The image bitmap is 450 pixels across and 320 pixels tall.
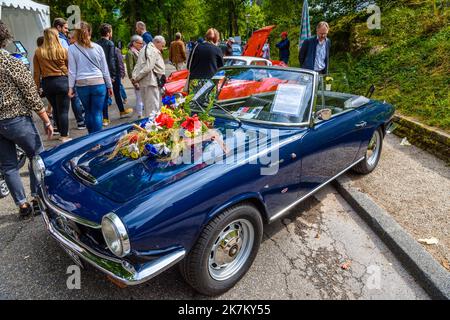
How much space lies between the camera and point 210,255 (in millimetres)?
2301

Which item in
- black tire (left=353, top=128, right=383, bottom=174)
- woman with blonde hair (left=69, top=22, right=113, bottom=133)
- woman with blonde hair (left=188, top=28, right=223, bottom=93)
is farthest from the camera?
woman with blonde hair (left=188, top=28, right=223, bottom=93)

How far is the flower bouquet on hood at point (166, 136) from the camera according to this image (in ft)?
8.26

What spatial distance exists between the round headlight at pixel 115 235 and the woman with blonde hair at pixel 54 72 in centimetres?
388

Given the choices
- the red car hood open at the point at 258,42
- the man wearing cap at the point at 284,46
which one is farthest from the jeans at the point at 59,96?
the man wearing cap at the point at 284,46

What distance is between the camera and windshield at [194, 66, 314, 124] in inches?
118

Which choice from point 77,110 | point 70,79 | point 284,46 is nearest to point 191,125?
point 70,79

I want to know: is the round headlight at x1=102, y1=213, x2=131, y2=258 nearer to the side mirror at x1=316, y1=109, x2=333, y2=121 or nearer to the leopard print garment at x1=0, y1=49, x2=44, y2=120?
the leopard print garment at x1=0, y1=49, x2=44, y2=120

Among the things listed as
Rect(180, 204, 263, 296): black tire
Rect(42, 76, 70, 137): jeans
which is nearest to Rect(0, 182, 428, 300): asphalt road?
Rect(180, 204, 263, 296): black tire

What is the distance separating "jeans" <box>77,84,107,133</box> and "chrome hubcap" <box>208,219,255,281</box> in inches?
135

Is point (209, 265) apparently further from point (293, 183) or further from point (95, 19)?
point (95, 19)

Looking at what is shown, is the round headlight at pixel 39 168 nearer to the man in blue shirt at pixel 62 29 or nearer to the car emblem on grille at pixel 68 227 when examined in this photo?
the car emblem on grille at pixel 68 227

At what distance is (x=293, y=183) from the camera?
2793 millimetres
